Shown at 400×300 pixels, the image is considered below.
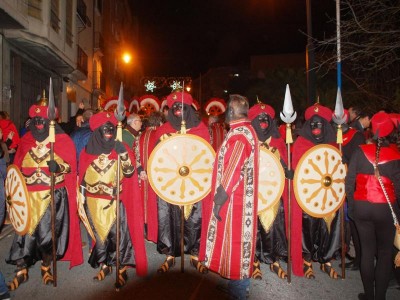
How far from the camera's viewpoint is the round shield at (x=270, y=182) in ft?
14.2

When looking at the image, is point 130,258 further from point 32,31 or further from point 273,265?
point 32,31

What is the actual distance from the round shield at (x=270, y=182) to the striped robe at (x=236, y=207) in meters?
0.86

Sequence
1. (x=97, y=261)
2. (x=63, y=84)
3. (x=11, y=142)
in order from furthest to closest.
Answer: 1. (x=63, y=84)
2. (x=11, y=142)
3. (x=97, y=261)

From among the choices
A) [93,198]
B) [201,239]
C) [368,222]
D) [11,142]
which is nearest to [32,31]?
[11,142]

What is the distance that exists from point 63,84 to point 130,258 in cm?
1389

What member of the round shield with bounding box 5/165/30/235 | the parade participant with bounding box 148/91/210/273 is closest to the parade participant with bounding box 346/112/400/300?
the parade participant with bounding box 148/91/210/273

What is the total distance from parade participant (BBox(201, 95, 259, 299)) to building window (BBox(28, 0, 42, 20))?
35.3 feet

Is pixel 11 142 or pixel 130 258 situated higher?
pixel 11 142

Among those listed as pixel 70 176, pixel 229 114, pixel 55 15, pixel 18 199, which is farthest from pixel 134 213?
pixel 55 15

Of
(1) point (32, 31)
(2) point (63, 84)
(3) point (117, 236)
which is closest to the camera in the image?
(3) point (117, 236)

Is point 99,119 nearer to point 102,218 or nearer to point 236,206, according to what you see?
point 102,218

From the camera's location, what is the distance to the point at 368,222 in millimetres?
3650

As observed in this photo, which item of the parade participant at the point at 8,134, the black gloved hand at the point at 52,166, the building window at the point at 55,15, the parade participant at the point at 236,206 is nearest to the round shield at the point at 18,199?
the black gloved hand at the point at 52,166

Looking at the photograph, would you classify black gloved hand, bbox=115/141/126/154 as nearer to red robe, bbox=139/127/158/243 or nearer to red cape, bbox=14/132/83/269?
red cape, bbox=14/132/83/269
